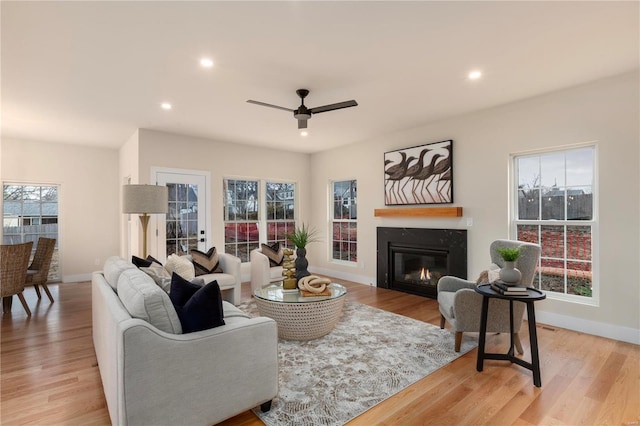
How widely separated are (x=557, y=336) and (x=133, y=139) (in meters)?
6.44

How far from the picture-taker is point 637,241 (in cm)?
320

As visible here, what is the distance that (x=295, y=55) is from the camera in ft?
9.25

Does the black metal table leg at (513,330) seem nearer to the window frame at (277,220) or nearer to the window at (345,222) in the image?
the window at (345,222)

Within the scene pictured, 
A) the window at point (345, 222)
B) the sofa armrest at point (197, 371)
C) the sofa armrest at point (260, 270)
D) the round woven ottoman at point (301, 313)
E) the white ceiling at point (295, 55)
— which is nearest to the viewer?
the sofa armrest at point (197, 371)

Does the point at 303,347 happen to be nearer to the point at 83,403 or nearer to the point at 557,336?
the point at 83,403

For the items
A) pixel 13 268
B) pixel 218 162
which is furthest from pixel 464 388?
pixel 13 268

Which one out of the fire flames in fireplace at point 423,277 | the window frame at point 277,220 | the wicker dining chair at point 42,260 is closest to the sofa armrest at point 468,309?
the fire flames in fireplace at point 423,277

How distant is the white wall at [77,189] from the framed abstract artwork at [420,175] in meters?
5.48

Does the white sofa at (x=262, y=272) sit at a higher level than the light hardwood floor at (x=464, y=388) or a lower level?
higher

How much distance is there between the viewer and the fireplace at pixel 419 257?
15.1 feet

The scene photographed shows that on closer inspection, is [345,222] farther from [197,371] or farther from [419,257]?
[197,371]

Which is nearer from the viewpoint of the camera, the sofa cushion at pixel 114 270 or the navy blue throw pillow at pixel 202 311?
the navy blue throw pillow at pixel 202 311

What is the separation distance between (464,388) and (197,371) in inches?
74.9

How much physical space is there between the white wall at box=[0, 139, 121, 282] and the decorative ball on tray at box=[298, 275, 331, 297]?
5081 mm
